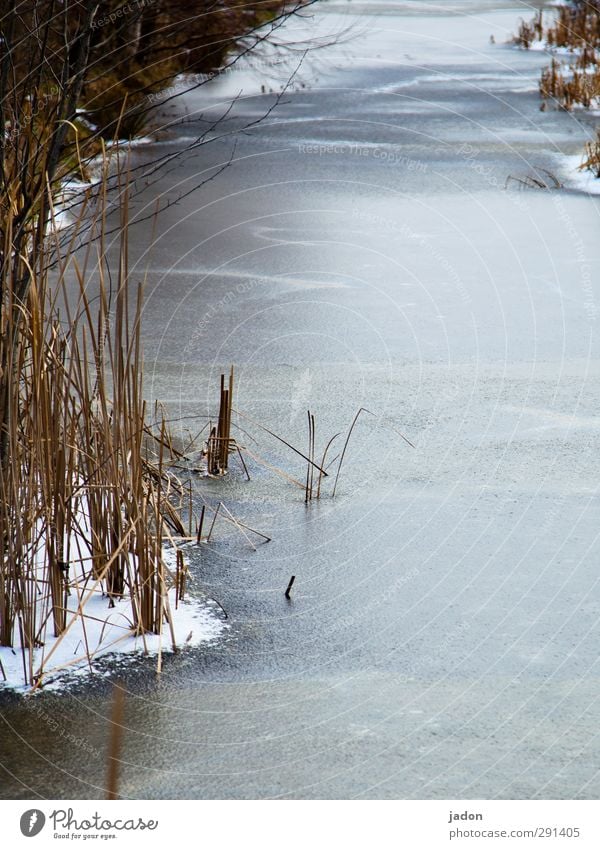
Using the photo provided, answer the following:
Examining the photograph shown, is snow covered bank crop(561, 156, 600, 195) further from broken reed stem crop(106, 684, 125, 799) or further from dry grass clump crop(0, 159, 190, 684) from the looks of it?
broken reed stem crop(106, 684, 125, 799)

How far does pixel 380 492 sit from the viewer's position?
15.7ft

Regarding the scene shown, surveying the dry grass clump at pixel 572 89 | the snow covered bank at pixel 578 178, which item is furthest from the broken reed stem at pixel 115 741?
the dry grass clump at pixel 572 89

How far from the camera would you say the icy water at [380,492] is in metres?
3.03

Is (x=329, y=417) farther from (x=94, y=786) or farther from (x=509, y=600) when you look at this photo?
(x=94, y=786)

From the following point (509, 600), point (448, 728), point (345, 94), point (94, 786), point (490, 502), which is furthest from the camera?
point (345, 94)

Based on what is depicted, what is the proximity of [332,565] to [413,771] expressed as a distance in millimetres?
1278

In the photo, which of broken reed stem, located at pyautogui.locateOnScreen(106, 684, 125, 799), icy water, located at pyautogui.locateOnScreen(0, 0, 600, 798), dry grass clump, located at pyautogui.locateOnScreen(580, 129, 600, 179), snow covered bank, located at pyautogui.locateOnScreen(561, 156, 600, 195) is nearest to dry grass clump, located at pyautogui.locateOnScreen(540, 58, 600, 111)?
icy water, located at pyautogui.locateOnScreen(0, 0, 600, 798)

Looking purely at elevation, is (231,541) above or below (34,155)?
below

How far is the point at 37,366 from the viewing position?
319 cm

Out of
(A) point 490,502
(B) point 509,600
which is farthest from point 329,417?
(B) point 509,600

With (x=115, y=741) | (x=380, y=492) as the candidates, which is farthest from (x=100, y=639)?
(x=380, y=492)

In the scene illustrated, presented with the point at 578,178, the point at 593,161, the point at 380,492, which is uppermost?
the point at 593,161

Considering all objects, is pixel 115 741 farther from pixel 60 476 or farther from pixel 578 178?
pixel 578 178

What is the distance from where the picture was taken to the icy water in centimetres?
303
